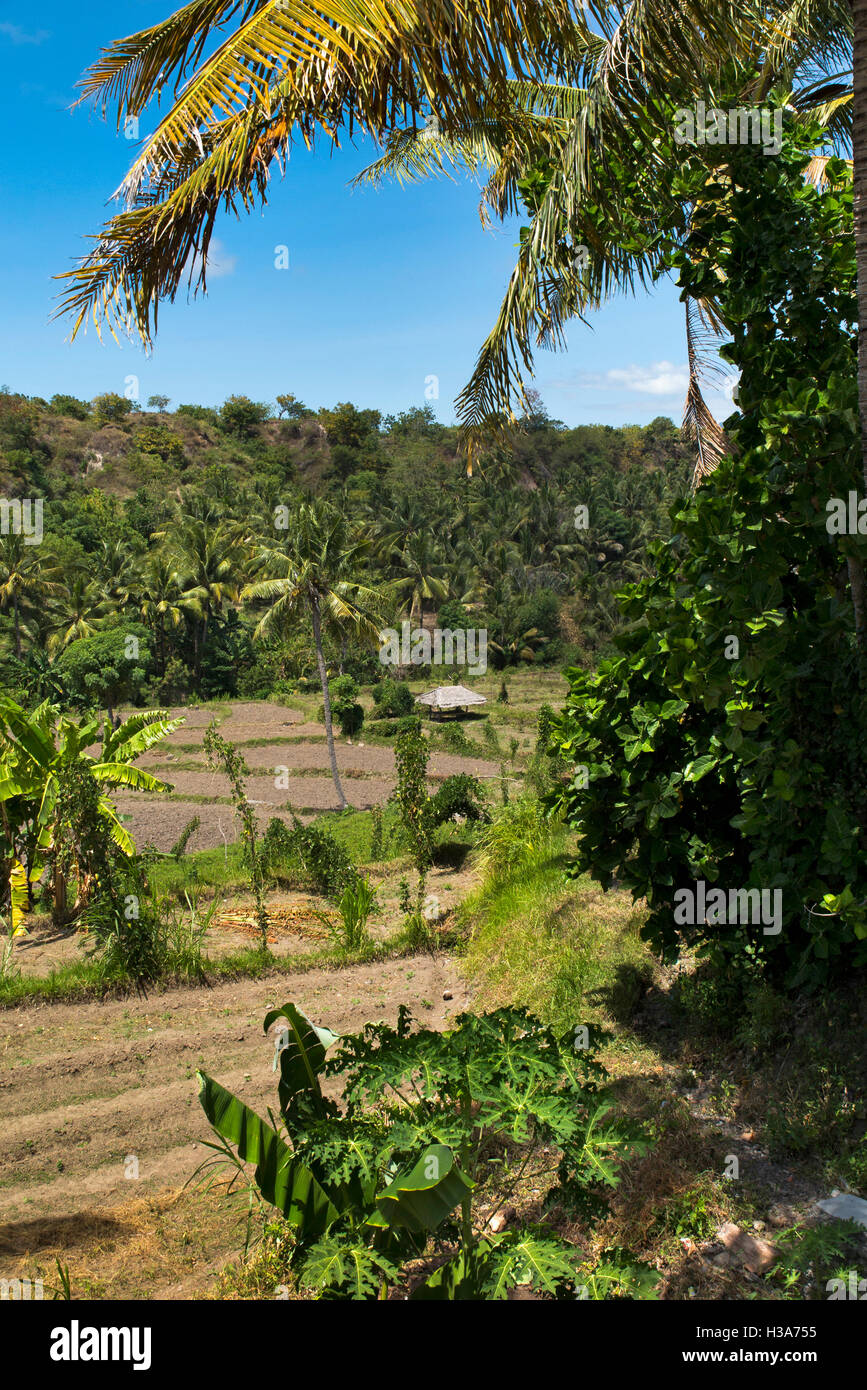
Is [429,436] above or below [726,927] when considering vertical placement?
above

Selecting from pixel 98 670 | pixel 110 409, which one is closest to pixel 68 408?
pixel 110 409

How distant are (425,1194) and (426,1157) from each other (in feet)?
0.52

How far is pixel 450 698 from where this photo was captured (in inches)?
1417

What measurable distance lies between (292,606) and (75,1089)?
17.5 m

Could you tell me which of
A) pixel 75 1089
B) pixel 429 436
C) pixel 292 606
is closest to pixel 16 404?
pixel 429 436

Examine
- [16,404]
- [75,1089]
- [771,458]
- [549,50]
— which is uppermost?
[16,404]

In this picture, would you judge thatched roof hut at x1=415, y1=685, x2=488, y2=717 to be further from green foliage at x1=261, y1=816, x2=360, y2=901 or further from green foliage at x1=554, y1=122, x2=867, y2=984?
green foliage at x1=554, y1=122, x2=867, y2=984

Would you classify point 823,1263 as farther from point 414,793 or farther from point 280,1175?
point 414,793

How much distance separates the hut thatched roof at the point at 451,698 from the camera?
118 ft

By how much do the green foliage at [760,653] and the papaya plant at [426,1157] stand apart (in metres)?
1.39

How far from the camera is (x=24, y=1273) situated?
12.0 ft
